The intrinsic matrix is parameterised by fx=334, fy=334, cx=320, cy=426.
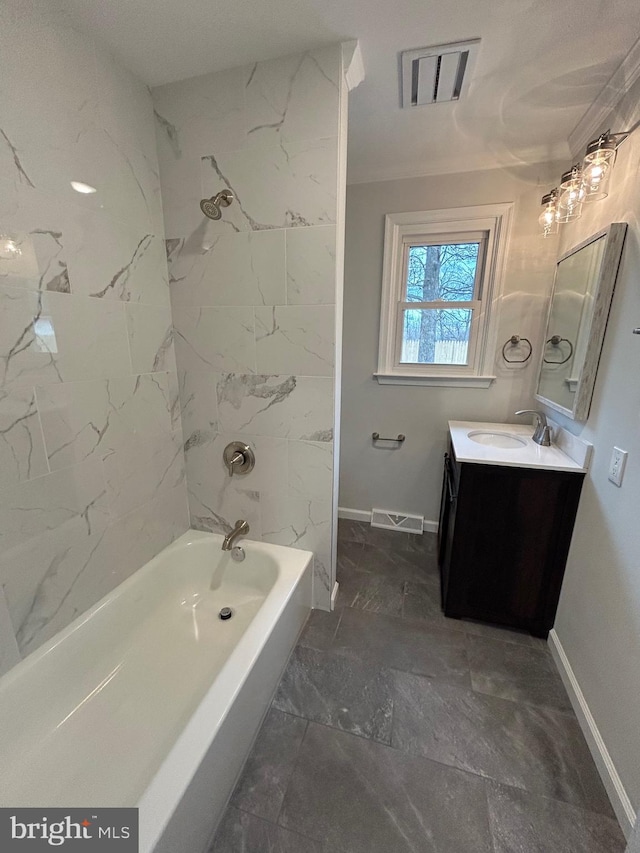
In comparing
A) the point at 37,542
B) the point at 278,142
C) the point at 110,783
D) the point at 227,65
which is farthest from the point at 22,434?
the point at 227,65

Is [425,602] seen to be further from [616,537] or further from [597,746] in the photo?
[616,537]

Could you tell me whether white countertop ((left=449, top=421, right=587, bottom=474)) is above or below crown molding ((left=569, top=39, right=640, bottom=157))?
below

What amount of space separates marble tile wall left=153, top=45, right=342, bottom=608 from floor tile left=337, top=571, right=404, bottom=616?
202mm

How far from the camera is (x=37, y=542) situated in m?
1.15

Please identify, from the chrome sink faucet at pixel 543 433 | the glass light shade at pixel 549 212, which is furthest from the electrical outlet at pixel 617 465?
the glass light shade at pixel 549 212

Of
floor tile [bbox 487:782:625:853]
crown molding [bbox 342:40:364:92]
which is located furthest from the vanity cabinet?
crown molding [bbox 342:40:364:92]

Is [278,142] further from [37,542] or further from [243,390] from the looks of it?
[37,542]

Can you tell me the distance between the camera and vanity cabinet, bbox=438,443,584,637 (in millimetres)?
1561

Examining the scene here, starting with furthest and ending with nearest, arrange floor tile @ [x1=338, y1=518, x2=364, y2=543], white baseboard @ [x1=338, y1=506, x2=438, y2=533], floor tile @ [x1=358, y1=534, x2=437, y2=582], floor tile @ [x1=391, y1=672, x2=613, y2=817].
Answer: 1. white baseboard @ [x1=338, y1=506, x2=438, y2=533]
2. floor tile @ [x1=338, y1=518, x2=364, y2=543]
3. floor tile @ [x1=358, y1=534, x2=437, y2=582]
4. floor tile @ [x1=391, y1=672, x2=613, y2=817]

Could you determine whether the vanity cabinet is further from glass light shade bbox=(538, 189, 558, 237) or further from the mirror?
glass light shade bbox=(538, 189, 558, 237)

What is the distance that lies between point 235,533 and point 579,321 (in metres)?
2.00

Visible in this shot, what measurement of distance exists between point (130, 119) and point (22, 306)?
3.13 feet

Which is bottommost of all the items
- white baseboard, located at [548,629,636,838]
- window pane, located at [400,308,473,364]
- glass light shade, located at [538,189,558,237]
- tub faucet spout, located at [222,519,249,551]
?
white baseboard, located at [548,629,636,838]

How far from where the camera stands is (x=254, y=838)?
1001 millimetres
